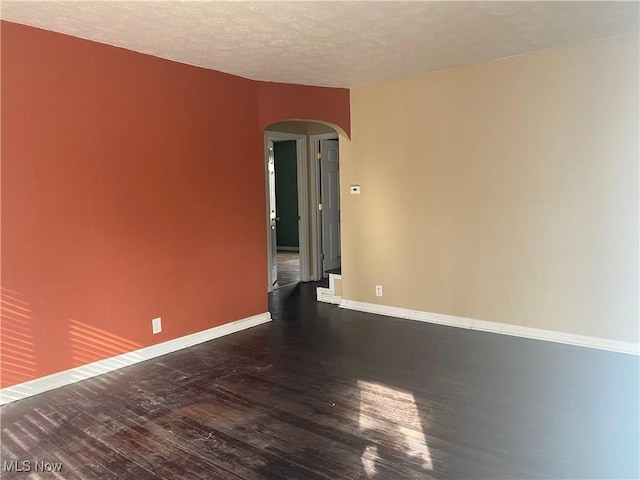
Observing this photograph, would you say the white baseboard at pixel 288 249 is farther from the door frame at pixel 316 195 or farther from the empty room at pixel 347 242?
the empty room at pixel 347 242

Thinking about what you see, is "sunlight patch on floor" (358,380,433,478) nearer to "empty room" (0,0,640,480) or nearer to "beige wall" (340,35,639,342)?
"empty room" (0,0,640,480)

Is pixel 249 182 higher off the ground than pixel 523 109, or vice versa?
pixel 523 109

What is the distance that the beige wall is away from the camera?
3.70 meters

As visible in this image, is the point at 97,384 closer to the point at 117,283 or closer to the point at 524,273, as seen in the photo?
the point at 117,283

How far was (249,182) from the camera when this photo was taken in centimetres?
467

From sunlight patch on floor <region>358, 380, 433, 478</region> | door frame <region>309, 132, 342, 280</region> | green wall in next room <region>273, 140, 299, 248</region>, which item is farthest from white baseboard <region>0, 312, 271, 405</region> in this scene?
green wall in next room <region>273, 140, 299, 248</region>

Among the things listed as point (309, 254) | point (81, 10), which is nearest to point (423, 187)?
point (309, 254)

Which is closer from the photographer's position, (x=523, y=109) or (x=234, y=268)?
(x=523, y=109)

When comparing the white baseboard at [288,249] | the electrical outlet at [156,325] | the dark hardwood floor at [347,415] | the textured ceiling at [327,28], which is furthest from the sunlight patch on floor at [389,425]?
the white baseboard at [288,249]

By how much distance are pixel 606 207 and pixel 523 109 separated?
109 cm

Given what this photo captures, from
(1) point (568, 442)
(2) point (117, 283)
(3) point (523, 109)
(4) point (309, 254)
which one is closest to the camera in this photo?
(1) point (568, 442)

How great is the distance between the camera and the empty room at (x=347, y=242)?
2.61 meters

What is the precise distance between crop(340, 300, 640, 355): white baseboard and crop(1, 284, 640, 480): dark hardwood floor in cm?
12

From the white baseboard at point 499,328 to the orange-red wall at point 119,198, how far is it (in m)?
1.30
